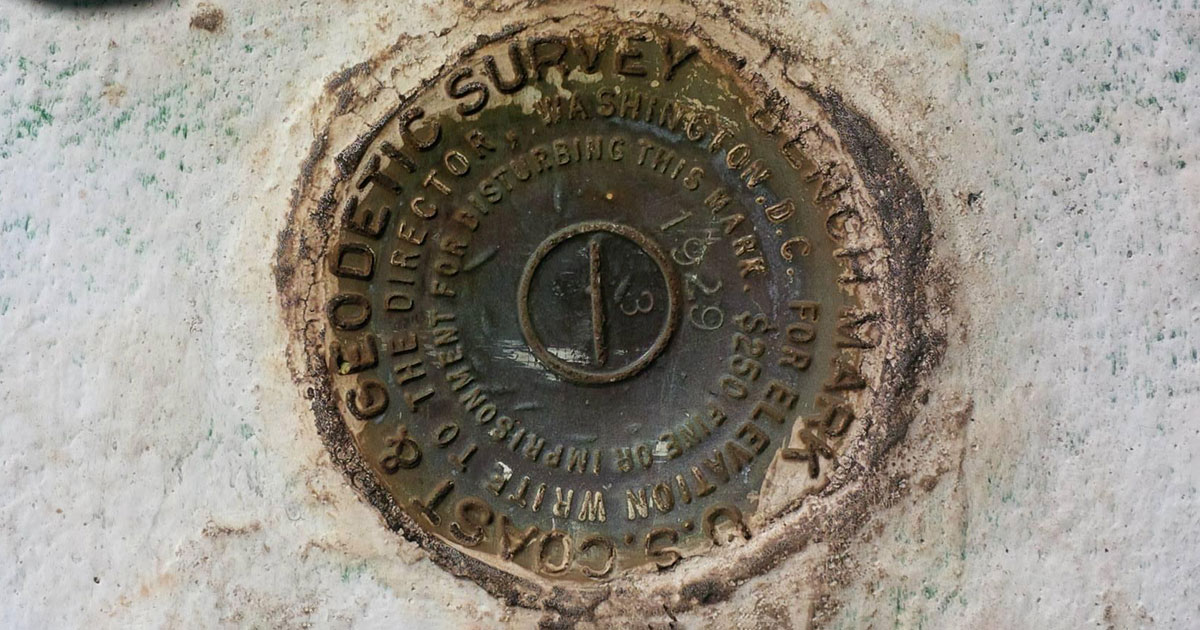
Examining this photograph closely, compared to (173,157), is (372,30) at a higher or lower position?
higher

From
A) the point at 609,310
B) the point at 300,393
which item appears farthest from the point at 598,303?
the point at 300,393

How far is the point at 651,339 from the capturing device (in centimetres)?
228

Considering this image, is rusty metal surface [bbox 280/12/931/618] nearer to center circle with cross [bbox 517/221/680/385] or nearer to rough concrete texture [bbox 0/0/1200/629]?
center circle with cross [bbox 517/221/680/385]

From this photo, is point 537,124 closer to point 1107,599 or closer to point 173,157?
point 173,157

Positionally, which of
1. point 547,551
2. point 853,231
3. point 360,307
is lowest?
point 547,551

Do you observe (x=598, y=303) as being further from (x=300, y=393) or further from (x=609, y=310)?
(x=300, y=393)

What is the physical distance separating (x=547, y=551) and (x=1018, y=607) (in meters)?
1.17

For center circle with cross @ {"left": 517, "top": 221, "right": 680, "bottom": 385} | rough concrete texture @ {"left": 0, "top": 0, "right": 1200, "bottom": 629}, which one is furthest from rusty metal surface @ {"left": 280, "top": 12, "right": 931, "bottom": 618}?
rough concrete texture @ {"left": 0, "top": 0, "right": 1200, "bottom": 629}

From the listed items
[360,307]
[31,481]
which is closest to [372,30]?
[360,307]

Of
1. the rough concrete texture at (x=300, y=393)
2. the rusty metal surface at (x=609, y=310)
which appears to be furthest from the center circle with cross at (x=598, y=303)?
the rough concrete texture at (x=300, y=393)

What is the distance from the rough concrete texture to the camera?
7.20 ft

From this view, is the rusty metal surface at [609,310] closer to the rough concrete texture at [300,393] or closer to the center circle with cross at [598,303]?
the center circle with cross at [598,303]

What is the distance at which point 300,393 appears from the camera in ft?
7.36

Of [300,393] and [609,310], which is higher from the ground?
[609,310]
